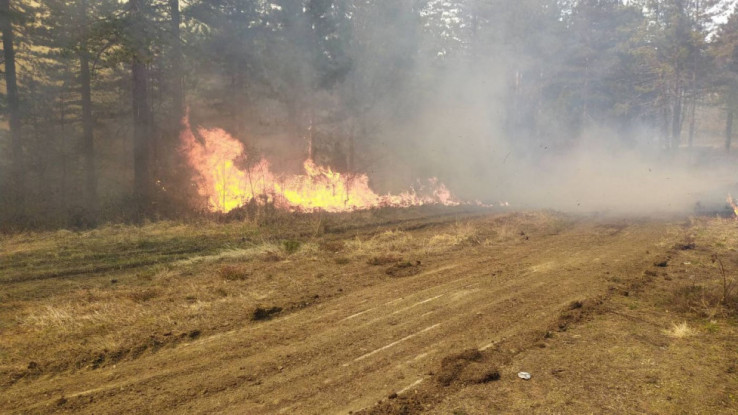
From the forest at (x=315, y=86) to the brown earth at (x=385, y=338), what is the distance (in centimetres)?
908

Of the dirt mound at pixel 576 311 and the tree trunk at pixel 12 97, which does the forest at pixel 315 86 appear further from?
the dirt mound at pixel 576 311

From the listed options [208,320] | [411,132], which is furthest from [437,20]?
[208,320]

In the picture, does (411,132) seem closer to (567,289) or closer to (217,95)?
(217,95)

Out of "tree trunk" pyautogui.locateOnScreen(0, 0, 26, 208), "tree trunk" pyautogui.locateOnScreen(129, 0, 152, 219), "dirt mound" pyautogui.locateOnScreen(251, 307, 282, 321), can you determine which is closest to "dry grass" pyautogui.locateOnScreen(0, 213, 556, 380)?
"dirt mound" pyautogui.locateOnScreen(251, 307, 282, 321)

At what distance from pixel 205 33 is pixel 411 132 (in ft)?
47.3

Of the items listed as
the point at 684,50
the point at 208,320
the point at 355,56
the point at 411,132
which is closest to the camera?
the point at 208,320

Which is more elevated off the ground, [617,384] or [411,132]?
[411,132]

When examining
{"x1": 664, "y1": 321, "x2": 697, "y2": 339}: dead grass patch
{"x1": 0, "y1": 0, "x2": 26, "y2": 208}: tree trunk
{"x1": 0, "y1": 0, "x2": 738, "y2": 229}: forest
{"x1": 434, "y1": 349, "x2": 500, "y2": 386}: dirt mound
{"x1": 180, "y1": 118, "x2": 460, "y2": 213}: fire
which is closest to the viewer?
{"x1": 434, "y1": 349, "x2": 500, "y2": 386}: dirt mound

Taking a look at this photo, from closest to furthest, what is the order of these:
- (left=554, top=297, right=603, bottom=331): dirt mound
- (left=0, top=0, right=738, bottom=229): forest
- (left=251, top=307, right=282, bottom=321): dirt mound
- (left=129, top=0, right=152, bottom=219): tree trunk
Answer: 1. (left=554, top=297, right=603, bottom=331): dirt mound
2. (left=251, top=307, right=282, bottom=321): dirt mound
3. (left=129, top=0, right=152, bottom=219): tree trunk
4. (left=0, top=0, right=738, bottom=229): forest

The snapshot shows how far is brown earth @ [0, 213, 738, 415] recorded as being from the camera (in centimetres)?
450

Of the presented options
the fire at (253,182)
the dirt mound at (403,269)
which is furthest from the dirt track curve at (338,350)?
the fire at (253,182)

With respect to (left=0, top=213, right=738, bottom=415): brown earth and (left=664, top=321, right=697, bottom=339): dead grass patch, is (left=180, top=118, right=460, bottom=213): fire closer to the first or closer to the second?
(left=0, top=213, right=738, bottom=415): brown earth

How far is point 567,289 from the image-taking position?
807 centimetres

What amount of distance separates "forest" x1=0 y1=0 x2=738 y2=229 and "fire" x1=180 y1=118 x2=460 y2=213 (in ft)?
2.07
